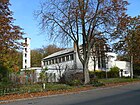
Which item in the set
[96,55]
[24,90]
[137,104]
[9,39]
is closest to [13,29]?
[9,39]

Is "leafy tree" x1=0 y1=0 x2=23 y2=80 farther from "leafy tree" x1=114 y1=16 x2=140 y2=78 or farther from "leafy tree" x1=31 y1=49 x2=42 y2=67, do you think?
"leafy tree" x1=31 y1=49 x2=42 y2=67

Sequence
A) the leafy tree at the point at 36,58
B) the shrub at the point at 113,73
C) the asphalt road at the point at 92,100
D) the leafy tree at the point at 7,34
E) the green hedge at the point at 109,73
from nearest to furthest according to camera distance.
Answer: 1. the asphalt road at the point at 92,100
2. the leafy tree at the point at 7,34
3. the green hedge at the point at 109,73
4. the shrub at the point at 113,73
5. the leafy tree at the point at 36,58

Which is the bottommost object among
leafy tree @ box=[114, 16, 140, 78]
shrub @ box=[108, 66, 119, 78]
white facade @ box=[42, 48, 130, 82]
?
shrub @ box=[108, 66, 119, 78]

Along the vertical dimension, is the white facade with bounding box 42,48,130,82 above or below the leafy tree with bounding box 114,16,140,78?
below

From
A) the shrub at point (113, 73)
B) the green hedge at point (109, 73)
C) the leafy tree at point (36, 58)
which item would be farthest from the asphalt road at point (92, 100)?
the leafy tree at point (36, 58)

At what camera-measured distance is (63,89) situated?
25781 mm

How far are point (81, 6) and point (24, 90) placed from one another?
12.7m

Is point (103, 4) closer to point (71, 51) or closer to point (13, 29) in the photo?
point (13, 29)

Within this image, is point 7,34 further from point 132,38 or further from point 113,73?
point 113,73

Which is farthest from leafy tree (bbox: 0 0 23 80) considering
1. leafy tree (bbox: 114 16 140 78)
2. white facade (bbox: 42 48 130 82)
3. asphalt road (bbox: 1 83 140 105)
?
white facade (bbox: 42 48 130 82)

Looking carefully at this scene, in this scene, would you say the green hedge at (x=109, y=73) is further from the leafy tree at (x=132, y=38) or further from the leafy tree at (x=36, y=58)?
the leafy tree at (x=36, y=58)

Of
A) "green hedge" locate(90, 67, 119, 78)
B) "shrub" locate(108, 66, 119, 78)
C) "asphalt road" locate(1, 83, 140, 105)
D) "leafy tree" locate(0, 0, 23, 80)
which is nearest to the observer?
"asphalt road" locate(1, 83, 140, 105)

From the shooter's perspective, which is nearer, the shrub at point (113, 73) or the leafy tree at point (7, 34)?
the leafy tree at point (7, 34)

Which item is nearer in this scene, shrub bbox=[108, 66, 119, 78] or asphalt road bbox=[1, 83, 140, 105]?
asphalt road bbox=[1, 83, 140, 105]
